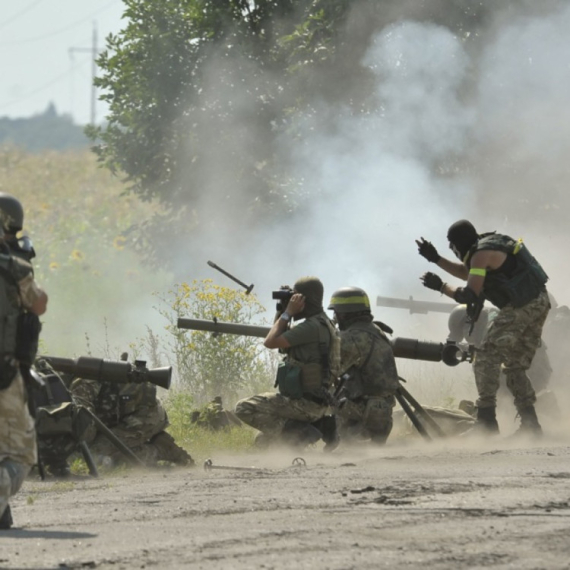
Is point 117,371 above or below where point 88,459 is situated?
above

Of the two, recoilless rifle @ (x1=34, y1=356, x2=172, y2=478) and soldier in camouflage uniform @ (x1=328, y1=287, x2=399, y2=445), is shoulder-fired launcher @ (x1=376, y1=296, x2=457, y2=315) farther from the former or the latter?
recoilless rifle @ (x1=34, y1=356, x2=172, y2=478)

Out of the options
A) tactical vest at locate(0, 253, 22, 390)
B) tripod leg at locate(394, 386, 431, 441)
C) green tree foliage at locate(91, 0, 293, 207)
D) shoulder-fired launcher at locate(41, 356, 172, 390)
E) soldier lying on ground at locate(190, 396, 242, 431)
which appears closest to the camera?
tactical vest at locate(0, 253, 22, 390)

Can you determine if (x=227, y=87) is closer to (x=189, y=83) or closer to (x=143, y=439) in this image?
(x=189, y=83)

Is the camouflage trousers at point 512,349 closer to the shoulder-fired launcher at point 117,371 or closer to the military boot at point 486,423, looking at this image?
the military boot at point 486,423

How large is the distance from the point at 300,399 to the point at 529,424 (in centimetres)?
195

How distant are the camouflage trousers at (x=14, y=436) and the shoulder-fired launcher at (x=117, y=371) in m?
2.82

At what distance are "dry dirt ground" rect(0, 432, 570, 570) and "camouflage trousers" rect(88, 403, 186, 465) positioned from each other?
0.58 metres

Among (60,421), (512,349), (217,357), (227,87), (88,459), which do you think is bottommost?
(88,459)

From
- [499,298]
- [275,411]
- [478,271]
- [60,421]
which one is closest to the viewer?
[60,421]

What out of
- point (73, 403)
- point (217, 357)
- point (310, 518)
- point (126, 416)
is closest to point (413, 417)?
point (126, 416)

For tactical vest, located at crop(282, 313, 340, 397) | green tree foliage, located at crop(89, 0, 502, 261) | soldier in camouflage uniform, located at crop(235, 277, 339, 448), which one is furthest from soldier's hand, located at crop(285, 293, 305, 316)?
green tree foliage, located at crop(89, 0, 502, 261)

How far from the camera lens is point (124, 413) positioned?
9648 mm

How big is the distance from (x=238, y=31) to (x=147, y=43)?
5.42 feet

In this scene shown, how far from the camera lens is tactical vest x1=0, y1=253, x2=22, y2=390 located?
616 cm
